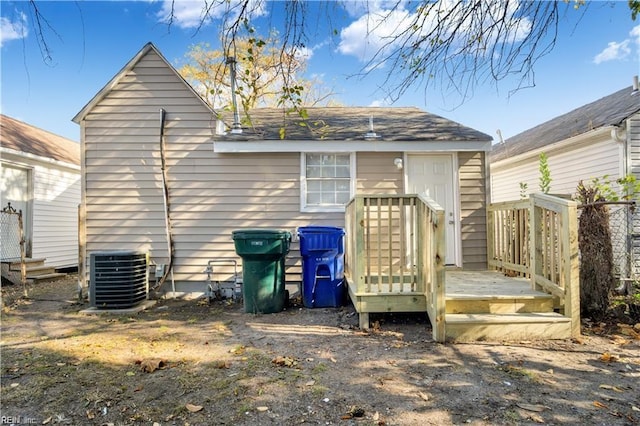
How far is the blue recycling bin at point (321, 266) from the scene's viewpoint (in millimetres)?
5414

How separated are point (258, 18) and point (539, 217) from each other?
4.03 m

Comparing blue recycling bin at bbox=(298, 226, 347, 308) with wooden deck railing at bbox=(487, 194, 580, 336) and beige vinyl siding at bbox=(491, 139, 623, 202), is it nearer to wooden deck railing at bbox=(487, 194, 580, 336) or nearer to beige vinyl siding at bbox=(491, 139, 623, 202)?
wooden deck railing at bbox=(487, 194, 580, 336)

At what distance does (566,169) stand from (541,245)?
249 inches

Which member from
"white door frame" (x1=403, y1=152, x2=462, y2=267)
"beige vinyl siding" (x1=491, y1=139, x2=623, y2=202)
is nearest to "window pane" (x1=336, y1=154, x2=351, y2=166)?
"white door frame" (x1=403, y1=152, x2=462, y2=267)

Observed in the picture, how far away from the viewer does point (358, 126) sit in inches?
286

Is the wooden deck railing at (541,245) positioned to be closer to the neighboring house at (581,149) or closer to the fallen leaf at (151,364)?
the neighboring house at (581,149)

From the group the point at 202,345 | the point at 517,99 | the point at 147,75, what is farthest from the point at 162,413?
the point at 147,75

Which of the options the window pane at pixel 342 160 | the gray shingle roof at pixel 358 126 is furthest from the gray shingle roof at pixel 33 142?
the window pane at pixel 342 160

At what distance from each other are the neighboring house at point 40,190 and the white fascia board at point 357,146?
20.4 ft

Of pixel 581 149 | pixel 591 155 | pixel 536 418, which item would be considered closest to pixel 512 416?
pixel 536 418

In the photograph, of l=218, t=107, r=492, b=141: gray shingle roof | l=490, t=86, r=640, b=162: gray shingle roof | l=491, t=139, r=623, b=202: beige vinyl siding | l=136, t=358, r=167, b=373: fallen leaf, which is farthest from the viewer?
l=490, t=86, r=640, b=162: gray shingle roof

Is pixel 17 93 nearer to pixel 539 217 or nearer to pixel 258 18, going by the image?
pixel 258 18

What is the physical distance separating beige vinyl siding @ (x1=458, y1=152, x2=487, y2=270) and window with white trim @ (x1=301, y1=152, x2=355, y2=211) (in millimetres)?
2037

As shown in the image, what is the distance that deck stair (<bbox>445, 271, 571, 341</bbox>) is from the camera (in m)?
3.94
